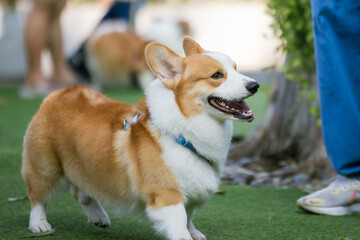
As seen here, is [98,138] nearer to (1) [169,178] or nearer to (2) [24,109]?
(1) [169,178]

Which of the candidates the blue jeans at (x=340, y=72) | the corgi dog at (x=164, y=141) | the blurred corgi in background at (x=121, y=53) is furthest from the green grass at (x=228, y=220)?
the blurred corgi in background at (x=121, y=53)

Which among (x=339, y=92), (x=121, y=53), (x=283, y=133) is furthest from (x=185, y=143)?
(x=121, y=53)

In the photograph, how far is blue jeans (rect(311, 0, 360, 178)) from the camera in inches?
121

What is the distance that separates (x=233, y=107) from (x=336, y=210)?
3.22 feet

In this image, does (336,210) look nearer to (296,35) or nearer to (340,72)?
(340,72)

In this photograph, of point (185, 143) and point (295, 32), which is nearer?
point (185, 143)

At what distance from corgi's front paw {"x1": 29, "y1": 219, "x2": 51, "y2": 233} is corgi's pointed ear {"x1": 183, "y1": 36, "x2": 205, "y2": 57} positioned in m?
1.00

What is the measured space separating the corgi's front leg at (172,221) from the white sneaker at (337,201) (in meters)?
0.92

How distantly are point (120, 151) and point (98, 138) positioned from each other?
138mm

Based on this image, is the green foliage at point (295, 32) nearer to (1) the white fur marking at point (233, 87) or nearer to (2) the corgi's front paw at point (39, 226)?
(1) the white fur marking at point (233, 87)

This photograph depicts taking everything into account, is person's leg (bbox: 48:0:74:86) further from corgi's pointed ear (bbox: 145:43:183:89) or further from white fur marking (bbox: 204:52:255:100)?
white fur marking (bbox: 204:52:255:100)

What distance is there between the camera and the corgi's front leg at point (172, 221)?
2.42m

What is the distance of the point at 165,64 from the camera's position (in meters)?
2.56

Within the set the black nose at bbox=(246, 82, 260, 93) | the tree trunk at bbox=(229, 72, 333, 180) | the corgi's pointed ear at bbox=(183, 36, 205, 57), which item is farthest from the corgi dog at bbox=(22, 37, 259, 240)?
the tree trunk at bbox=(229, 72, 333, 180)
